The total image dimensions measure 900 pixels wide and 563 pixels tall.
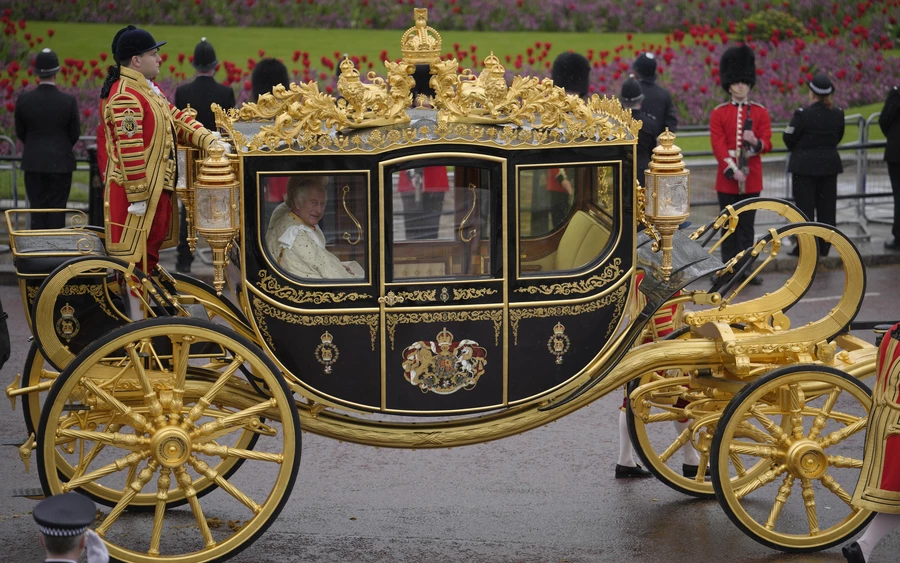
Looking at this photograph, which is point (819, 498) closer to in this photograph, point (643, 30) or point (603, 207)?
point (603, 207)

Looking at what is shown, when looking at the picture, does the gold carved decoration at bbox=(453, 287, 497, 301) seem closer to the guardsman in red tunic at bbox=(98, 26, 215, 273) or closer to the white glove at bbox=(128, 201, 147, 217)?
the guardsman in red tunic at bbox=(98, 26, 215, 273)

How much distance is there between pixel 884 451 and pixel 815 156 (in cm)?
651

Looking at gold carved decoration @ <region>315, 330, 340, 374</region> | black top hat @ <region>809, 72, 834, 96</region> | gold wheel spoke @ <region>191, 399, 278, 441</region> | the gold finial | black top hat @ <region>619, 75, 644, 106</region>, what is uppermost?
black top hat @ <region>809, 72, 834, 96</region>

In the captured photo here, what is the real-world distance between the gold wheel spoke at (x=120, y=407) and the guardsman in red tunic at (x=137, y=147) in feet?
2.17

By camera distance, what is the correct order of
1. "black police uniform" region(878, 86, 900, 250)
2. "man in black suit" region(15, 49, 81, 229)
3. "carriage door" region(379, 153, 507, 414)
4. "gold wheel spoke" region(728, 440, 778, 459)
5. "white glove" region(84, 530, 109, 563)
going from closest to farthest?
"white glove" region(84, 530, 109, 563) < "carriage door" region(379, 153, 507, 414) < "gold wheel spoke" region(728, 440, 778, 459) < "man in black suit" region(15, 49, 81, 229) < "black police uniform" region(878, 86, 900, 250)

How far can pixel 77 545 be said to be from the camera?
13.2 feet

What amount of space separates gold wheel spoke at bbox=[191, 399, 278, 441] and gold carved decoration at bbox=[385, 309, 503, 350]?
1.98 feet

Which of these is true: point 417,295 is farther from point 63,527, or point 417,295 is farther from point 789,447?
point 63,527

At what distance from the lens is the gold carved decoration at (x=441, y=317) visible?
18.3 ft

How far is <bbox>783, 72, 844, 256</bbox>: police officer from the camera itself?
11.3m

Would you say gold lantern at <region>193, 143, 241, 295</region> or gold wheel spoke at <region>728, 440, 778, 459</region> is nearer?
gold lantern at <region>193, 143, 241, 295</region>

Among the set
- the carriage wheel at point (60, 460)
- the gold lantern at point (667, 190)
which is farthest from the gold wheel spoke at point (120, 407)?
the gold lantern at point (667, 190)

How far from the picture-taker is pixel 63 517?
158 inches

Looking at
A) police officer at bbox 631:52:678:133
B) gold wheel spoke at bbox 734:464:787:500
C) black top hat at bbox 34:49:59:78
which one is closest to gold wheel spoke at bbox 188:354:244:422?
gold wheel spoke at bbox 734:464:787:500
